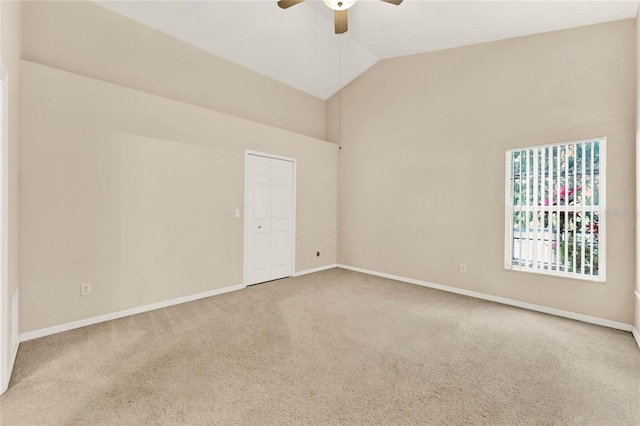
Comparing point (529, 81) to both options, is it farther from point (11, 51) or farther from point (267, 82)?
point (11, 51)

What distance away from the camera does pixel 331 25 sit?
4.16 meters

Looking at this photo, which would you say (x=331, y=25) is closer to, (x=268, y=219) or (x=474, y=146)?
(x=474, y=146)

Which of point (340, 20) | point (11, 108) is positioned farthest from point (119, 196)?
point (340, 20)

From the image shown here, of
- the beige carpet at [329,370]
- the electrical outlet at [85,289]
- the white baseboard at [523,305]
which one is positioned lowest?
the beige carpet at [329,370]

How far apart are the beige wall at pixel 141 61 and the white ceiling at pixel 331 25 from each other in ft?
0.51

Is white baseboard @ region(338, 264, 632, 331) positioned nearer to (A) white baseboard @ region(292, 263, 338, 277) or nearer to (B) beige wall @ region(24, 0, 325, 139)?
(A) white baseboard @ region(292, 263, 338, 277)

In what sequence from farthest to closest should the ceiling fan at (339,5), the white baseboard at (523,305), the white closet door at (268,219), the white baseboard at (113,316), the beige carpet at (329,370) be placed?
1. the white closet door at (268,219)
2. the white baseboard at (523,305)
3. the ceiling fan at (339,5)
4. the white baseboard at (113,316)
5. the beige carpet at (329,370)

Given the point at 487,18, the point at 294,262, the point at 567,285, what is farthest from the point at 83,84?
the point at 567,285

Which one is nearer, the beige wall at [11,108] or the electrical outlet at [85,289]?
the beige wall at [11,108]

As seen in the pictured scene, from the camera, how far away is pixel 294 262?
517cm

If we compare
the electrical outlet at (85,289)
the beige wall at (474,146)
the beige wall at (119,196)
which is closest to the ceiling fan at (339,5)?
the beige wall at (119,196)

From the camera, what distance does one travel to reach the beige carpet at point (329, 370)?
5.83 ft

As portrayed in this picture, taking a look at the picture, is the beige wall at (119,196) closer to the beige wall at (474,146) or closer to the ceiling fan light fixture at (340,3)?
the ceiling fan light fixture at (340,3)

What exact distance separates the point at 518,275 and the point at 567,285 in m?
0.48
